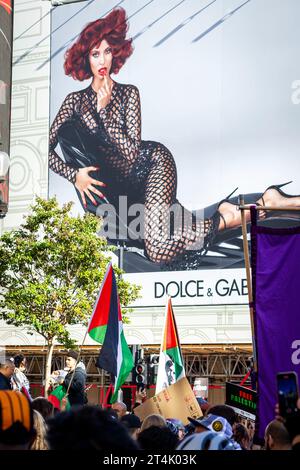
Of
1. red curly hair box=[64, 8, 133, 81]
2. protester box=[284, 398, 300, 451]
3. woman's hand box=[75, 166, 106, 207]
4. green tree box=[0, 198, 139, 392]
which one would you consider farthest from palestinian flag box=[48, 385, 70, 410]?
red curly hair box=[64, 8, 133, 81]

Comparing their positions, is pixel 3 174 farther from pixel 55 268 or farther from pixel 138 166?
pixel 138 166

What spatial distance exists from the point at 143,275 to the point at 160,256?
1025 mm

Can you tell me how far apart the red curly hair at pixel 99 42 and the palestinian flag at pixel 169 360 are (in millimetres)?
27552

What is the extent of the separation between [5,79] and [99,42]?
24454 millimetres

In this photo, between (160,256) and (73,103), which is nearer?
(160,256)

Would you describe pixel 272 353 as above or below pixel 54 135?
below

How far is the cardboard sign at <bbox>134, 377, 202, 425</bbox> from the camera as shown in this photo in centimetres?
1070

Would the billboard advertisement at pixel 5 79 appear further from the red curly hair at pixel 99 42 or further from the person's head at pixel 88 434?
the red curly hair at pixel 99 42

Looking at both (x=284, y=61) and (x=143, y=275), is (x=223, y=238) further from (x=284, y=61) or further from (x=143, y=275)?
(x=284, y=61)

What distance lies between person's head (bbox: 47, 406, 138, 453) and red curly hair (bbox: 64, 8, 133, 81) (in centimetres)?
3706

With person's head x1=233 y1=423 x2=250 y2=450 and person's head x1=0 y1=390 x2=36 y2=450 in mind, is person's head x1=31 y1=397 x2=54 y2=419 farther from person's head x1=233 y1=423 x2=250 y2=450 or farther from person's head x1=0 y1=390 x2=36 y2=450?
person's head x1=0 y1=390 x2=36 y2=450

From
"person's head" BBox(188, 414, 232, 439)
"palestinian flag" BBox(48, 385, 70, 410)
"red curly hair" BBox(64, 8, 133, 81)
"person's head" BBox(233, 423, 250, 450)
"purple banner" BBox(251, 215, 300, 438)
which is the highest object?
"red curly hair" BBox(64, 8, 133, 81)

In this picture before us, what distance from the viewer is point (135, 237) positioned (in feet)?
124
